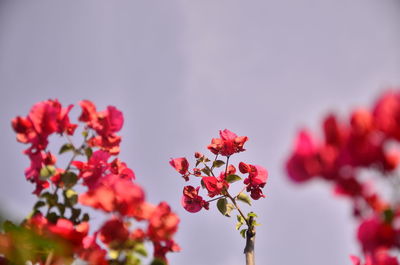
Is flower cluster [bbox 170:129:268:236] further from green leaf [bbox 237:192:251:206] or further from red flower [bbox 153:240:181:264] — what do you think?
red flower [bbox 153:240:181:264]

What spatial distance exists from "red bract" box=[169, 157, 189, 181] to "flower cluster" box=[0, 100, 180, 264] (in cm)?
66

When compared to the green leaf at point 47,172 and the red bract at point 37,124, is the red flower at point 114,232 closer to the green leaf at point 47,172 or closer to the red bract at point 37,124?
the green leaf at point 47,172

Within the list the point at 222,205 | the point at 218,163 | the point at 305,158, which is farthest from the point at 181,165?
the point at 305,158

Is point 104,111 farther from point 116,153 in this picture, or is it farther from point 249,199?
point 249,199

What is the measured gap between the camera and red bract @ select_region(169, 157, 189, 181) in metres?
2.15

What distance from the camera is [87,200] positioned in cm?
112

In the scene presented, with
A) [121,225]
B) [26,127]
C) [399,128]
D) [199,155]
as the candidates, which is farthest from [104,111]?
[399,128]

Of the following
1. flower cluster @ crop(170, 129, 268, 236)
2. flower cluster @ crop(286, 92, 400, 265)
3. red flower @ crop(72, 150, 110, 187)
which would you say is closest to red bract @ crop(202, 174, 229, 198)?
flower cluster @ crop(170, 129, 268, 236)

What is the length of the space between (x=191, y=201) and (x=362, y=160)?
140 cm

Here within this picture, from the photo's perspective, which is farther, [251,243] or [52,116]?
[251,243]

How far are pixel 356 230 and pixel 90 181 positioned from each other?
42.5 inches

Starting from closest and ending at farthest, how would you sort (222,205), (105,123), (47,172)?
(47,172), (105,123), (222,205)

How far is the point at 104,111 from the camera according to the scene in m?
1.49

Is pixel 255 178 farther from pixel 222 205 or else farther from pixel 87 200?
pixel 87 200
